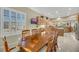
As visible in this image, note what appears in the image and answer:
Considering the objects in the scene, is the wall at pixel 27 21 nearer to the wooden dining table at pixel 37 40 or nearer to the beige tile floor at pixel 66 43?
the beige tile floor at pixel 66 43

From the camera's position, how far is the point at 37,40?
2.90 metres

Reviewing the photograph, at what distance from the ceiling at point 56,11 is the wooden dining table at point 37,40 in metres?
0.32

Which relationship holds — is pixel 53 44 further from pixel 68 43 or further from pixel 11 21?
pixel 11 21

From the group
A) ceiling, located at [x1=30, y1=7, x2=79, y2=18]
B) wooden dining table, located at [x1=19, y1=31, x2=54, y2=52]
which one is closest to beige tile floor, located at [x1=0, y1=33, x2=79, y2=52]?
wooden dining table, located at [x1=19, y1=31, x2=54, y2=52]

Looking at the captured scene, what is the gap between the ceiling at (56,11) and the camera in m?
2.85

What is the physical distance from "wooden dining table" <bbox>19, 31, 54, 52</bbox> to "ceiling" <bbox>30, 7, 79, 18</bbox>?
323 millimetres

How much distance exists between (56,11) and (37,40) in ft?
1.97

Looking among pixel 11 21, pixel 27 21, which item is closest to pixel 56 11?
pixel 27 21

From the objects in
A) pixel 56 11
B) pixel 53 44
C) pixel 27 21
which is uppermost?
pixel 56 11
